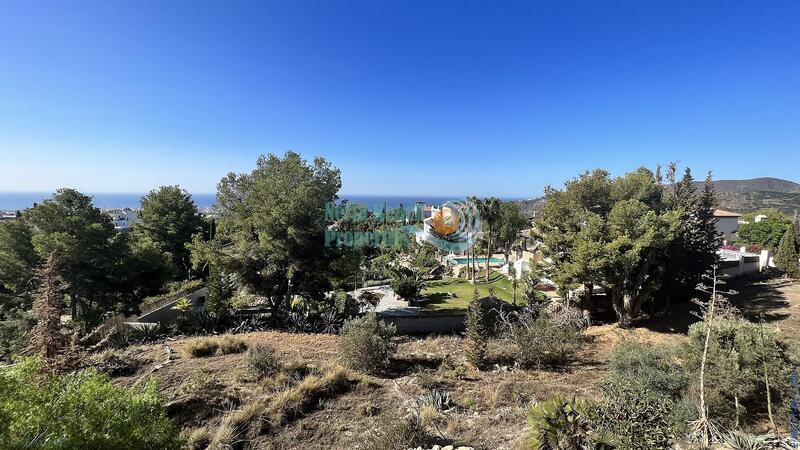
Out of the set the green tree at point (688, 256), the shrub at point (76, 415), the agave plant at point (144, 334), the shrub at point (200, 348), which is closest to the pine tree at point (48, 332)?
the shrub at point (200, 348)

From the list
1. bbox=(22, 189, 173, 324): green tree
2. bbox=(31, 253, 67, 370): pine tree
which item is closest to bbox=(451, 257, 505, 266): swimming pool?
bbox=(22, 189, 173, 324): green tree

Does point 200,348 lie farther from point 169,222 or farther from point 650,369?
point 169,222

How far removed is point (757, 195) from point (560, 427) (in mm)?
156347

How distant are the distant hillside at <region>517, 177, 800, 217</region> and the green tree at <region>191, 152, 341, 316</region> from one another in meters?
62.0

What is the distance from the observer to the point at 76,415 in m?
3.84

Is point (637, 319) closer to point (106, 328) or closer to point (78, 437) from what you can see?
point (78, 437)

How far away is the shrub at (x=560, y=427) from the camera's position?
5.27 m

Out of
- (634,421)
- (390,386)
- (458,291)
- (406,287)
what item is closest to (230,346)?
(390,386)

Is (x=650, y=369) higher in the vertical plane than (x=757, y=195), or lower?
lower

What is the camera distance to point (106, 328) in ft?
46.9

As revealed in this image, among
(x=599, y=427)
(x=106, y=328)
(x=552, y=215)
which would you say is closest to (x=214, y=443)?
(x=599, y=427)

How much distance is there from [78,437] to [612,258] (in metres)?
15.8

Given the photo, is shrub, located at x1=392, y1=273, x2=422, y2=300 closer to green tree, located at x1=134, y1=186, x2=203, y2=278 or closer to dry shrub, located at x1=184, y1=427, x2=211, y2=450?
dry shrub, located at x1=184, y1=427, x2=211, y2=450

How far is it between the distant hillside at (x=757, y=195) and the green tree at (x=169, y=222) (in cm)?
5991
